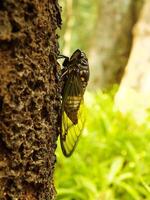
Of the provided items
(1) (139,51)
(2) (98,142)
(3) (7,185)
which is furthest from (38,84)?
(1) (139,51)

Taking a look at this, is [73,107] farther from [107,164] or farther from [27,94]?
[107,164]

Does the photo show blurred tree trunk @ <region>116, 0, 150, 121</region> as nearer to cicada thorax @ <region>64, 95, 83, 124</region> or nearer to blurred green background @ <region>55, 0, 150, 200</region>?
blurred green background @ <region>55, 0, 150, 200</region>

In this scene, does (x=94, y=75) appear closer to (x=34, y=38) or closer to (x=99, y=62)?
(x=99, y=62)

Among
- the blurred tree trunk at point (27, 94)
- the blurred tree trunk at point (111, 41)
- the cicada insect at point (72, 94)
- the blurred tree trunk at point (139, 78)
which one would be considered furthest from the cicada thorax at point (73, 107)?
the blurred tree trunk at point (111, 41)

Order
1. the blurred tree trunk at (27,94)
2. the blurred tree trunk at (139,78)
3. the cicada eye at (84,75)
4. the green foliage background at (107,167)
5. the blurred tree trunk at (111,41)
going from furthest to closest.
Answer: the blurred tree trunk at (111,41) → the blurred tree trunk at (139,78) → the green foliage background at (107,167) → the cicada eye at (84,75) → the blurred tree trunk at (27,94)

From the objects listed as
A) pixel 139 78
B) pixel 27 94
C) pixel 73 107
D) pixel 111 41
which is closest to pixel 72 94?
pixel 73 107

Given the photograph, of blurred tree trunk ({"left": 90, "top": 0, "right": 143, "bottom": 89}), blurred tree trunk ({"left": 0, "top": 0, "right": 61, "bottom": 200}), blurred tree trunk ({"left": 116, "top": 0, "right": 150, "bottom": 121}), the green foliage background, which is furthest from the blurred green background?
blurred tree trunk ({"left": 90, "top": 0, "right": 143, "bottom": 89})

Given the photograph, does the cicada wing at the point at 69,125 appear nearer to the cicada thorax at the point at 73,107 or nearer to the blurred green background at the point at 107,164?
the cicada thorax at the point at 73,107
